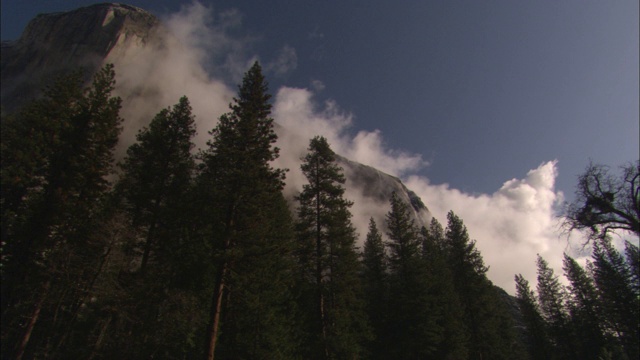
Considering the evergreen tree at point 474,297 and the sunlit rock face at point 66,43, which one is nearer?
the evergreen tree at point 474,297

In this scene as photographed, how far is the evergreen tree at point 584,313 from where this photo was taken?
139 ft

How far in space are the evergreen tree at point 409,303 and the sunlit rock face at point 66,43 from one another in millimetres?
100023

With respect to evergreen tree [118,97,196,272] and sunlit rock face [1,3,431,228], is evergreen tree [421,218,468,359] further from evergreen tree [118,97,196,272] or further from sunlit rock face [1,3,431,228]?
sunlit rock face [1,3,431,228]

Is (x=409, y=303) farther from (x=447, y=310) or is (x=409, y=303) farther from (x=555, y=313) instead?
(x=555, y=313)

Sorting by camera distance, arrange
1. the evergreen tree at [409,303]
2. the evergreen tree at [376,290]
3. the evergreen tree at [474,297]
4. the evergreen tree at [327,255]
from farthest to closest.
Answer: the evergreen tree at [474,297]
the evergreen tree at [376,290]
the evergreen tree at [409,303]
the evergreen tree at [327,255]

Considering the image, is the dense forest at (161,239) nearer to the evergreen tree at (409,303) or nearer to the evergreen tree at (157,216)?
the evergreen tree at (157,216)

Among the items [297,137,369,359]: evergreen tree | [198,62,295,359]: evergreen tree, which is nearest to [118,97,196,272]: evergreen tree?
[198,62,295,359]: evergreen tree

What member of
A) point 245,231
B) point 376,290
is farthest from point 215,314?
point 376,290

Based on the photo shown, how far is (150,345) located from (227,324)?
13.6 ft

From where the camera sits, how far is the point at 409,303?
1082 inches

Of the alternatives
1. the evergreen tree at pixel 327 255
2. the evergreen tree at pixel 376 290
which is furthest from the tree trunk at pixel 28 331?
the evergreen tree at pixel 376 290

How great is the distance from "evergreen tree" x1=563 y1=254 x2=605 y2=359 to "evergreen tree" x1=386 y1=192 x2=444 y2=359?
Answer: 2982 centimetres

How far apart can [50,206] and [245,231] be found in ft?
32.0

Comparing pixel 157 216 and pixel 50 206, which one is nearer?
pixel 50 206
